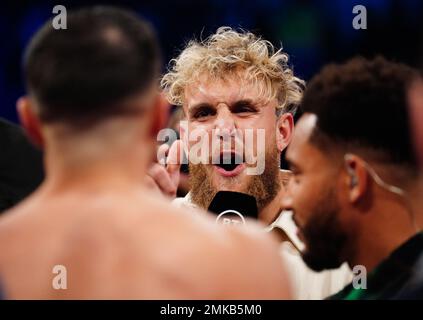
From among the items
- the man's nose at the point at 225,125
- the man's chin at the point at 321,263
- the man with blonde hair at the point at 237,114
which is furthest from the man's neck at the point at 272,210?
the man's chin at the point at 321,263

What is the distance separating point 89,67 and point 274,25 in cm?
253

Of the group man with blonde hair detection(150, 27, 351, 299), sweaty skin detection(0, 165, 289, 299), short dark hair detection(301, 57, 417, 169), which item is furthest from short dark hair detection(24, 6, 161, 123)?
man with blonde hair detection(150, 27, 351, 299)

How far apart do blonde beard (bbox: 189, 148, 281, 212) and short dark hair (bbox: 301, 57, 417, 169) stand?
863mm

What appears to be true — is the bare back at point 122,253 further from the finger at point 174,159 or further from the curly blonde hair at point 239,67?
the curly blonde hair at point 239,67

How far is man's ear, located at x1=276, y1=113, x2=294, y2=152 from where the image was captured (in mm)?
2812

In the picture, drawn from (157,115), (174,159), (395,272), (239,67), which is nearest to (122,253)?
(157,115)

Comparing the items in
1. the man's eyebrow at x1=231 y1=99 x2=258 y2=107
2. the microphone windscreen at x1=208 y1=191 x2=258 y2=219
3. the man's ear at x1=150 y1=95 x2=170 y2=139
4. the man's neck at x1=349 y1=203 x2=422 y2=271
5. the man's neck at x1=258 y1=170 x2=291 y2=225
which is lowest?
the man's neck at x1=349 y1=203 x2=422 y2=271

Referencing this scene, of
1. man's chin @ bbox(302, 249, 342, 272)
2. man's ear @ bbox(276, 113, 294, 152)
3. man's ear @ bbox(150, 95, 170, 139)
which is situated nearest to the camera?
man's ear @ bbox(150, 95, 170, 139)

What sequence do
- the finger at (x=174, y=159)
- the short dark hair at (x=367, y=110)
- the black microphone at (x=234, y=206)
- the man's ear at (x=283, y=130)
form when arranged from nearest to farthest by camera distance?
the short dark hair at (x=367, y=110) → the black microphone at (x=234, y=206) → the finger at (x=174, y=159) → the man's ear at (x=283, y=130)

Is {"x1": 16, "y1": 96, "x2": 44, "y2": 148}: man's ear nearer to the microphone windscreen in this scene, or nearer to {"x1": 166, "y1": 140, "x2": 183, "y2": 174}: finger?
the microphone windscreen

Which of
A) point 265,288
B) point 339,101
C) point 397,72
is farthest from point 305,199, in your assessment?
point 265,288

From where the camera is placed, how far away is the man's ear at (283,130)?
9.23 feet

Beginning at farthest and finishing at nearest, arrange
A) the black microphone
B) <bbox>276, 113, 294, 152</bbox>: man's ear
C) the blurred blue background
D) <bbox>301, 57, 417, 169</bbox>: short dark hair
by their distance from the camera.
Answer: the blurred blue background < <bbox>276, 113, 294, 152</bbox>: man's ear < the black microphone < <bbox>301, 57, 417, 169</bbox>: short dark hair
